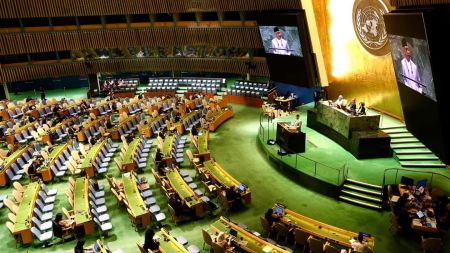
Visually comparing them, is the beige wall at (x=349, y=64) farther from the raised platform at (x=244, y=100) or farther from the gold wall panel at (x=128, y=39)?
the gold wall panel at (x=128, y=39)

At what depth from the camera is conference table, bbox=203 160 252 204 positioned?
497 inches

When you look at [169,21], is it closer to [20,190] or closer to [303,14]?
[303,14]

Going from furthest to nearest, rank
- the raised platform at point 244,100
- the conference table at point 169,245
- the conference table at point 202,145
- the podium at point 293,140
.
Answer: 1. the raised platform at point 244,100
2. the conference table at point 202,145
3. the podium at point 293,140
4. the conference table at point 169,245

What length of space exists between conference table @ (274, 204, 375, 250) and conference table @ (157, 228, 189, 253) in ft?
9.54

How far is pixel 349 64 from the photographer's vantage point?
1847 cm

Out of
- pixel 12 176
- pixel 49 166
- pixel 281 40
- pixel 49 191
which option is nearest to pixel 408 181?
pixel 281 40

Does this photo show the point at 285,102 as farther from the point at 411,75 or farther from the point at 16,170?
the point at 16,170

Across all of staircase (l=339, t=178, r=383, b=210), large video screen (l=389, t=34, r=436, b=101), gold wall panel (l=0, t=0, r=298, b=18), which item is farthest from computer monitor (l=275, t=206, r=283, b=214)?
gold wall panel (l=0, t=0, r=298, b=18)

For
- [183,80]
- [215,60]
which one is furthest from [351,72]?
[183,80]

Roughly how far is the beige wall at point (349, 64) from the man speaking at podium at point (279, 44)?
1.78 meters

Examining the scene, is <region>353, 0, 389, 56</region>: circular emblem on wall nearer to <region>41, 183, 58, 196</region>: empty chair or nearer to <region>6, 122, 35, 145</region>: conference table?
<region>41, 183, 58, 196</region>: empty chair

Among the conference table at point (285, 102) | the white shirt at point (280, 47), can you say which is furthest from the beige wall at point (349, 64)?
the conference table at point (285, 102)

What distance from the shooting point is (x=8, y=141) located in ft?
58.9

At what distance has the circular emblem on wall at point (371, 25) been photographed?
50.4 feet
